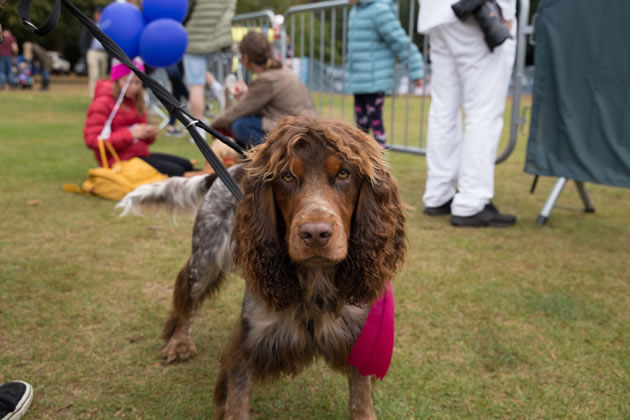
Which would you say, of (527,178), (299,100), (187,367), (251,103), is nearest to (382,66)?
(299,100)

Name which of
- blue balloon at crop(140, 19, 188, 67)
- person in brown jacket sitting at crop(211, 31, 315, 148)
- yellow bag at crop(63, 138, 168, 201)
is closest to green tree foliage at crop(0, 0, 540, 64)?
blue balloon at crop(140, 19, 188, 67)

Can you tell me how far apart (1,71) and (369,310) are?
26.5 meters

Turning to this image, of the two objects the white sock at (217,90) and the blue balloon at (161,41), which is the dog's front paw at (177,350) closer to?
the blue balloon at (161,41)

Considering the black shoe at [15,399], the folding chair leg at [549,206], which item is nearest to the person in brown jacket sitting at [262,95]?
the folding chair leg at [549,206]

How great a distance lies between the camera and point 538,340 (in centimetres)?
309

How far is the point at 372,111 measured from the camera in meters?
6.53

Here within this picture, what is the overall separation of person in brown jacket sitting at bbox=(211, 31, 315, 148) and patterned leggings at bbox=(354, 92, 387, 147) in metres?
0.84

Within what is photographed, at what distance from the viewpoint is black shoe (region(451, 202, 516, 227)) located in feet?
17.1

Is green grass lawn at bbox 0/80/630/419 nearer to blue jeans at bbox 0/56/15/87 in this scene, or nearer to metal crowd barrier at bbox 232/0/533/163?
metal crowd barrier at bbox 232/0/533/163

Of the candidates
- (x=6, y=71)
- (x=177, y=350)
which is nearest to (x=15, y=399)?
(x=177, y=350)

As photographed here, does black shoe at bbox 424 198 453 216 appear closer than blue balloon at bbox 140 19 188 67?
Yes

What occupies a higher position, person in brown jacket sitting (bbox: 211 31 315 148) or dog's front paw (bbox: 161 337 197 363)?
person in brown jacket sitting (bbox: 211 31 315 148)

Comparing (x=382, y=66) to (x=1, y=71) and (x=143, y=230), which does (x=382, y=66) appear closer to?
(x=143, y=230)

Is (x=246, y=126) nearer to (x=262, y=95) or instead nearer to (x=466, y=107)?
(x=262, y=95)
